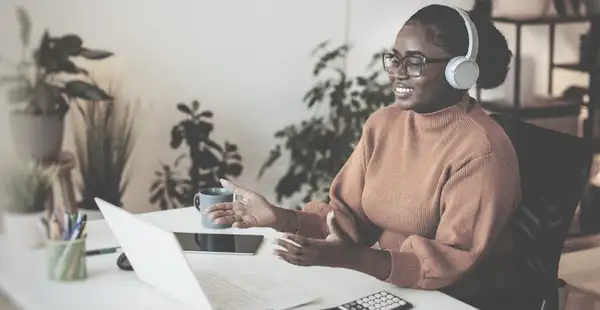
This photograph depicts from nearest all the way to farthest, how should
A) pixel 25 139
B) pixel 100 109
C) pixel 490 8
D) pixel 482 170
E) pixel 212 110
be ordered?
pixel 482 170
pixel 25 139
pixel 100 109
pixel 212 110
pixel 490 8

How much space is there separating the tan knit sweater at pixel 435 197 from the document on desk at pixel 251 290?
18 cm

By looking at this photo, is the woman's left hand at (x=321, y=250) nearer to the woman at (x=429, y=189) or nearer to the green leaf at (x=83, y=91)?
the woman at (x=429, y=189)

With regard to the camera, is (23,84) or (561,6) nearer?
(23,84)

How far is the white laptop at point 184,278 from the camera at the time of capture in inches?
55.5

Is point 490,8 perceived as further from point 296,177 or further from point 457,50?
point 457,50

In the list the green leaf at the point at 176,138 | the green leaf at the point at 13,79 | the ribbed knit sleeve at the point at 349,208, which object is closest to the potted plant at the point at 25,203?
the ribbed knit sleeve at the point at 349,208

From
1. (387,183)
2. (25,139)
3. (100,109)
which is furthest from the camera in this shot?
(100,109)

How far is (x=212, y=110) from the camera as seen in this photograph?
326cm

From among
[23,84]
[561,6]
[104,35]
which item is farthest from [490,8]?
[23,84]

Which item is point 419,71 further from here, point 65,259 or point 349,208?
point 65,259

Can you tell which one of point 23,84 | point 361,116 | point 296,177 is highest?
point 23,84

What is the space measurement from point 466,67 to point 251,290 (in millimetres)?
588

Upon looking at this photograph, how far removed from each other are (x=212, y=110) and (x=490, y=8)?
4.11 feet

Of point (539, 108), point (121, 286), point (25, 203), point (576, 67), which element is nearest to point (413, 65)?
point (121, 286)
